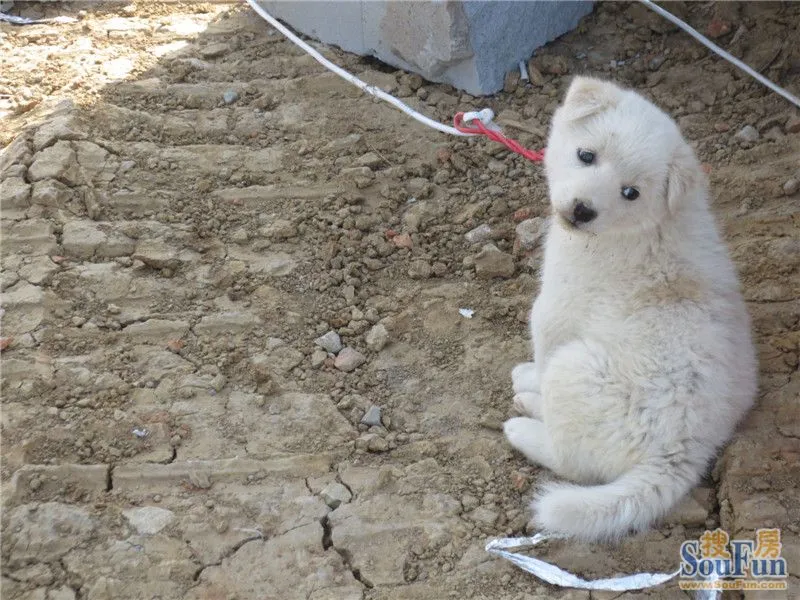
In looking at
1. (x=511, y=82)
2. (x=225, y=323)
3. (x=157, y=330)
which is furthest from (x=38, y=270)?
(x=511, y=82)

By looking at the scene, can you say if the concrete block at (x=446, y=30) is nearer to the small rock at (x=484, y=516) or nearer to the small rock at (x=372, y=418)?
the small rock at (x=372, y=418)

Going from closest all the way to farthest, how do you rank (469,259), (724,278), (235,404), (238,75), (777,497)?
1. (777,497)
2. (724,278)
3. (235,404)
4. (469,259)
5. (238,75)

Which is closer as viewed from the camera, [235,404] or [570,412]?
[570,412]

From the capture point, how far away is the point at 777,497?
3.20 metres

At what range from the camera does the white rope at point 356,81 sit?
202 inches

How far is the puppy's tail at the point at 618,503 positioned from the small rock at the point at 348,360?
1166 mm

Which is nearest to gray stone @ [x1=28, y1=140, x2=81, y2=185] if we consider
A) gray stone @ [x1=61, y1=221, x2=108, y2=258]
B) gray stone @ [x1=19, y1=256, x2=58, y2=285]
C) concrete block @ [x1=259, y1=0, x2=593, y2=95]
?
gray stone @ [x1=61, y1=221, x2=108, y2=258]

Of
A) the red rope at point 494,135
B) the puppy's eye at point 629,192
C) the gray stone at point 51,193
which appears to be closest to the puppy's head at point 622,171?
the puppy's eye at point 629,192

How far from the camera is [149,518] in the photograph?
321 centimetres

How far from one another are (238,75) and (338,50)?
69cm

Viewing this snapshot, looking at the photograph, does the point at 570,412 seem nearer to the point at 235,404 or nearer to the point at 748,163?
the point at 235,404

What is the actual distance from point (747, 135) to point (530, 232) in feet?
4.44

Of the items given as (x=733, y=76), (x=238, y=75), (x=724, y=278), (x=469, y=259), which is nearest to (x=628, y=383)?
(x=724, y=278)

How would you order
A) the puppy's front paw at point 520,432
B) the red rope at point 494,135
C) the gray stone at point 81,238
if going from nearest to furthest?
the puppy's front paw at point 520,432, the gray stone at point 81,238, the red rope at point 494,135
